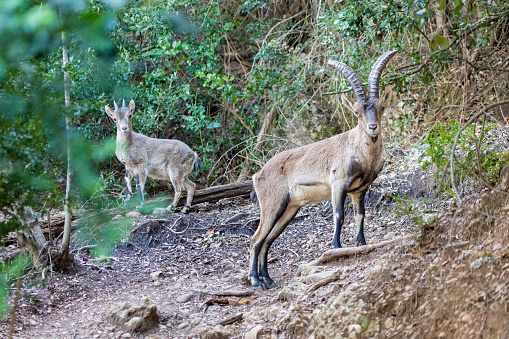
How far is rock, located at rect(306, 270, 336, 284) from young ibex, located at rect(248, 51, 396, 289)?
1.19 meters

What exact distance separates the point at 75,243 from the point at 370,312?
19.3 feet

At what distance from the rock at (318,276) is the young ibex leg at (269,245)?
1193 mm

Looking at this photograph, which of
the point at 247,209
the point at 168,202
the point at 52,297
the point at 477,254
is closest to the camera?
the point at 477,254

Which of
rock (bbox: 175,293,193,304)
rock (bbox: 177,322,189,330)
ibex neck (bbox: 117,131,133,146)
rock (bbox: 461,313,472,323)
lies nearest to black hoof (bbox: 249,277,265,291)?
rock (bbox: 175,293,193,304)

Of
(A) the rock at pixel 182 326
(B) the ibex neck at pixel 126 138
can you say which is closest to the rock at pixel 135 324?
(A) the rock at pixel 182 326

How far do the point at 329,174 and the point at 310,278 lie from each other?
1.89 m

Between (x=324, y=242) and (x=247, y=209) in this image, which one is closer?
(x=324, y=242)

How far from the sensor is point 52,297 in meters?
6.43

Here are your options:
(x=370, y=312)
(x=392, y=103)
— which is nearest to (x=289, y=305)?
(x=370, y=312)

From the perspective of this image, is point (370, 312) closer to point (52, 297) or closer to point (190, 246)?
point (52, 297)

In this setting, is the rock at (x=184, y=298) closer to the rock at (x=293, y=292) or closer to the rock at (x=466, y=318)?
the rock at (x=293, y=292)

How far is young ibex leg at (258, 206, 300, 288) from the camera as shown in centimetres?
662

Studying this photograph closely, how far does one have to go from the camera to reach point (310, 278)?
5414mm

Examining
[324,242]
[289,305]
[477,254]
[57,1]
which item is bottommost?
[324,242]
